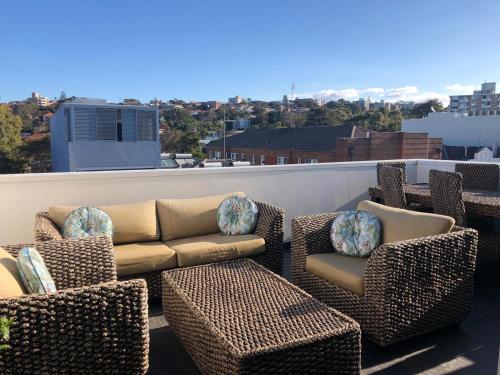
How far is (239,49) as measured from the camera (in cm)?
2547

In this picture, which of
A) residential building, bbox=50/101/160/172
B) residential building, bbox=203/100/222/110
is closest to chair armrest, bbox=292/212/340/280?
residential building, bbox=50/101/160/172

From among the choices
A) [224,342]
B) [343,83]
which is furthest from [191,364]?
[343,83]

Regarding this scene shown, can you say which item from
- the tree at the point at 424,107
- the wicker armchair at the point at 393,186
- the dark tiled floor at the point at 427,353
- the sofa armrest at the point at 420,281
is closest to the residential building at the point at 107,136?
the wicker armchair at the point at 393,186

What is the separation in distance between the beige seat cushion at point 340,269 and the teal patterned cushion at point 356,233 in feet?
0.24

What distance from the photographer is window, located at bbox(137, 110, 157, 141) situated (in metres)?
19.0

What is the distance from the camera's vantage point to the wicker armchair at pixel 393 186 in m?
4.76

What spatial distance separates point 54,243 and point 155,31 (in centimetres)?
2406

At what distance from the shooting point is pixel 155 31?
24.3 m

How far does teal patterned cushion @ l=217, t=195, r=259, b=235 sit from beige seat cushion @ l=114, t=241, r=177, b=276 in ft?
2.29

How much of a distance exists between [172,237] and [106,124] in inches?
630

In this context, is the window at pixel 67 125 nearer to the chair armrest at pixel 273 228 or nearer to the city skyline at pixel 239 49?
the city skyline at pixel 239 49

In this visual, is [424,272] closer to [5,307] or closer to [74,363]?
[74,363]

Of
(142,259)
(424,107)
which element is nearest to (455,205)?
(142,259)

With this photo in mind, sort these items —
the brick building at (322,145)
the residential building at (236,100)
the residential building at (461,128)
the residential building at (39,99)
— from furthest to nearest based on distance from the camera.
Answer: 1. the residential building at (236,100)
2. the residential building at (39,99)
3. the residential building at (461,128)
4. the brick building at (322,145)
